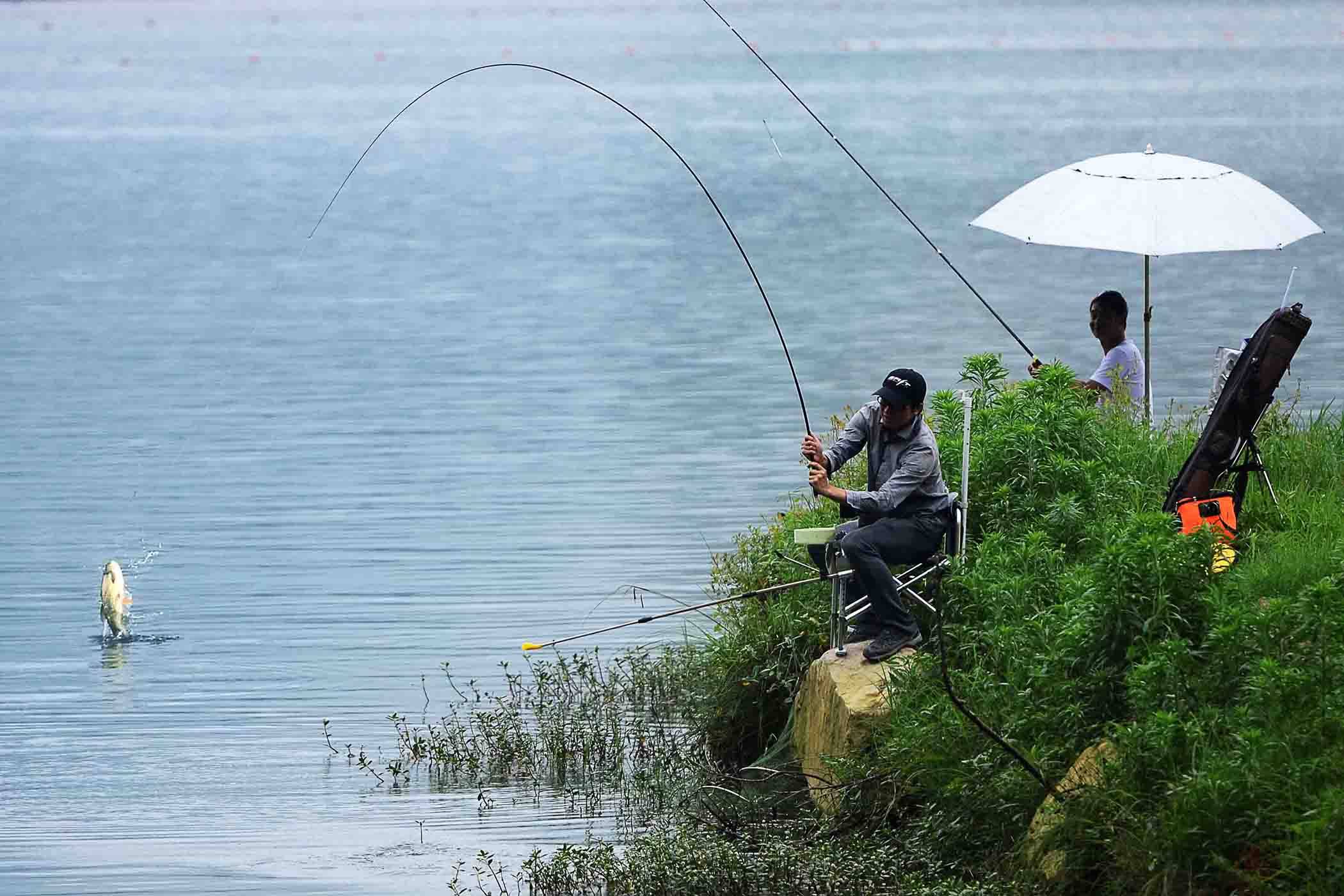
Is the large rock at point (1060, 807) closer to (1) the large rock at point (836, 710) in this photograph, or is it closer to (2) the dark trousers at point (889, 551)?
(1) the large rock at point (836, 710)

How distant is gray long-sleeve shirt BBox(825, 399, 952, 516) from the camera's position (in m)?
8.19

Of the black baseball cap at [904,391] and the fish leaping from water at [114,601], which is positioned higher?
the black baseball cap at [904,391]

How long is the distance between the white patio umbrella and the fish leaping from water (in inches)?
208

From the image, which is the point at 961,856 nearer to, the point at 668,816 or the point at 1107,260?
the point at 668,816

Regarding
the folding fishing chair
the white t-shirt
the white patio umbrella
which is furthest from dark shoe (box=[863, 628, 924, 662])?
the white t-shirt

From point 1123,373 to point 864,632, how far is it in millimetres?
2785

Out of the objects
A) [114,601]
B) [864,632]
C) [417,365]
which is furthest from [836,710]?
[417,365]

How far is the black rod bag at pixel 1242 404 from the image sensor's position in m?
8.16

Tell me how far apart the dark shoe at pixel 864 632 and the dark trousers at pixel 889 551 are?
5cm

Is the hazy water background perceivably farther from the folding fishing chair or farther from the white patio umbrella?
the white patio umbrella

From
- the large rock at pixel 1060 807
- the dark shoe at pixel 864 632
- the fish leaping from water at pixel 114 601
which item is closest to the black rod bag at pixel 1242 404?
the dark shoe at pixel 864 632

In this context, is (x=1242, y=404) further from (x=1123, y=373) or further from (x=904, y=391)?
(x=1123, y=373)

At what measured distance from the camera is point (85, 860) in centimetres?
842

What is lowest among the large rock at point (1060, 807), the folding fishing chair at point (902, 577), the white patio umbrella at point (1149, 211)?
the large rock at point (1060, 807)
